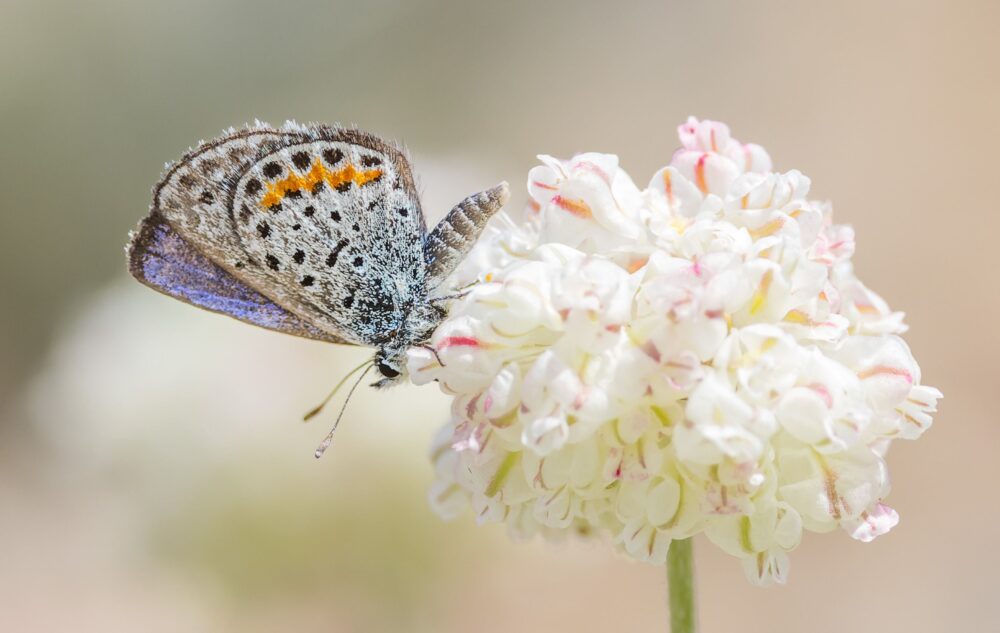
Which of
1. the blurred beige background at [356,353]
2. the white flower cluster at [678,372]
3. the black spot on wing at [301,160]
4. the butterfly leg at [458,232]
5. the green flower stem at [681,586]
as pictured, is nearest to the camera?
the white flower cluster at [678,372]

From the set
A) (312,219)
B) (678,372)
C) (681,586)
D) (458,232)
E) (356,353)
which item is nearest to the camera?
(678,372)

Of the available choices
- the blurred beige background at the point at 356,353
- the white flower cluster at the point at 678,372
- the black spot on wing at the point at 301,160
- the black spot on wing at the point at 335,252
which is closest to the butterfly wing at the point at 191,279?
the black spot on wing at the point at 335,252

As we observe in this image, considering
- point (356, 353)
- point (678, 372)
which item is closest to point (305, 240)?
point (678, 372)

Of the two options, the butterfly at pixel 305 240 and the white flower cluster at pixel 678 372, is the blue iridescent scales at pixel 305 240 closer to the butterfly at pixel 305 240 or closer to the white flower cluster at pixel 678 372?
the butterfly at pixel 305 240

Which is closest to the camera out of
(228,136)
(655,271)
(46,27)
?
(655,271)

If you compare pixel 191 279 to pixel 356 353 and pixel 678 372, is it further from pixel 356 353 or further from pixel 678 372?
pixel 356 353

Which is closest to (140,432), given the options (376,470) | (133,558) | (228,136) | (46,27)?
(133,558)

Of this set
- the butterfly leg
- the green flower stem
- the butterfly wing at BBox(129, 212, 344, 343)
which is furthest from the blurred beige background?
the green flower stem

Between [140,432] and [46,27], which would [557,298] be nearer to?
[140,432]
